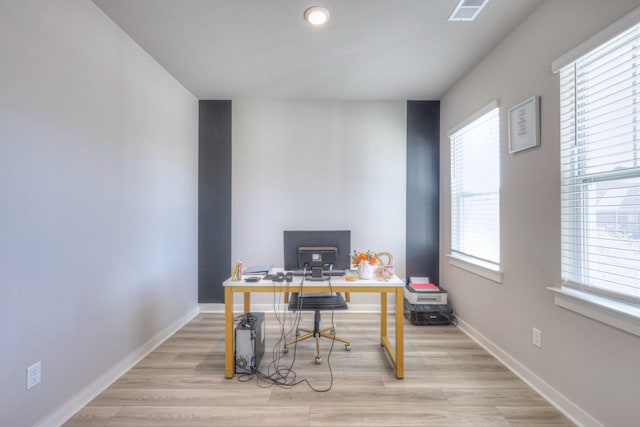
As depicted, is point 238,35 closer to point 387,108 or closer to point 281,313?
point 387,108

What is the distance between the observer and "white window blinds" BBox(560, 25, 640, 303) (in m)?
1.38

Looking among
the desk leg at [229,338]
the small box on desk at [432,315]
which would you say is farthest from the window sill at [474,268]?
the desk leg at [229,338]

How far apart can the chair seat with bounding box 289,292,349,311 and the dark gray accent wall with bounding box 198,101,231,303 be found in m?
1.44

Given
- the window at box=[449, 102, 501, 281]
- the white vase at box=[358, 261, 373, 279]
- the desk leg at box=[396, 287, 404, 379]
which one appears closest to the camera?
the desk leg at box=[396, 287, 404, 379]

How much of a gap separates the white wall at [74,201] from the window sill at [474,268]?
10.1 ft

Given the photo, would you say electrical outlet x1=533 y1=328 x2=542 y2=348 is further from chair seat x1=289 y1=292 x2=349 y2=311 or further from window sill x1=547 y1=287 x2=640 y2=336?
chair seat x1=289 y1=292 x2=349 y2=311

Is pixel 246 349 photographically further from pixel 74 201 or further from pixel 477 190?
pixel 477 190

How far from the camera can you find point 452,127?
3.15 meters

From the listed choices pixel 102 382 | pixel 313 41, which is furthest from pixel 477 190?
pixel 102 382

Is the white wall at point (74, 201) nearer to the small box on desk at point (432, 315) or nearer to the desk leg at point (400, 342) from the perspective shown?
the desk leg at point (400, 342)

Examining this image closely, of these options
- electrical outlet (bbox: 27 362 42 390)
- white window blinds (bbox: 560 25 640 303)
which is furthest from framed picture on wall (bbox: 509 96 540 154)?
electrical outlet (bbox: 27 362 42 390)

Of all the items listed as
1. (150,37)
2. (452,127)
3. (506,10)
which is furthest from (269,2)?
(452,127)

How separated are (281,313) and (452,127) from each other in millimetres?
3036

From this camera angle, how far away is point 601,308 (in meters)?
1.45
